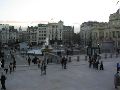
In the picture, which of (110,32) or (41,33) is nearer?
(110,32)

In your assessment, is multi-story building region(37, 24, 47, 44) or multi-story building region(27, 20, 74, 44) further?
multi-story building region(37, 24, 47, 44)

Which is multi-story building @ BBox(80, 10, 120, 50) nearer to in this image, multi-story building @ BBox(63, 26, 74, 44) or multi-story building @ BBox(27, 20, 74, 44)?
multi-story building @ BBox(27, 20, 74, 44)

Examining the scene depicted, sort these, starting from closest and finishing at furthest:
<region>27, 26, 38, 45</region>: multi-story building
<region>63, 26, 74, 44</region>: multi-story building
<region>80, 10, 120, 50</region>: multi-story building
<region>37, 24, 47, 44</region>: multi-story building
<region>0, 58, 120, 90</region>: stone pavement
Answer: <region>0, 58, 120, 90</region>: stone pavement
<region>80, 10, 120, 50</region>: multi-story building
<region>37, 24, 47, 44</region>: multi-story building
<region>63, 26, 74, 44</region>: multi-story building
<region>27, 26, 38, 45</region>: multi-story building

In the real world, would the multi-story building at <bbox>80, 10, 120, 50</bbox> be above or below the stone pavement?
above

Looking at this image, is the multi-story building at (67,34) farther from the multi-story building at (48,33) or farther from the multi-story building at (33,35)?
the multi-story building at (33,35)

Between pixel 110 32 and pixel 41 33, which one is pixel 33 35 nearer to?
pixel 41 33

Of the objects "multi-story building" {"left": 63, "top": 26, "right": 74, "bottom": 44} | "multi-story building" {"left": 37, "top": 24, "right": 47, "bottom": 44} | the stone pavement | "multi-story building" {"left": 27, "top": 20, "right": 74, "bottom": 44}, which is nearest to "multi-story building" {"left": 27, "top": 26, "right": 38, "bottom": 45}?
"multi-story building" {"left": 27, "top": 20, "right": 74, "bottom": 44}

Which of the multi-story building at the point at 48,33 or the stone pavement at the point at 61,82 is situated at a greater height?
the multi-story building at the point at 48,33

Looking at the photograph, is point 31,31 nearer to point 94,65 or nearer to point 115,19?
point 115,19

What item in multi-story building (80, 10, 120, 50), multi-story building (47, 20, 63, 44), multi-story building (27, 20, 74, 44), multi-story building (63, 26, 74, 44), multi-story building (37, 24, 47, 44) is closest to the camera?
multi-story building (80, 10, 120, 50)

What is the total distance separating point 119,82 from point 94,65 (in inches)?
531

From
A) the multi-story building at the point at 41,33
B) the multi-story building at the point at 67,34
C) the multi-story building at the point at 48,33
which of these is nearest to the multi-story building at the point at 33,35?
the multi-story building at the point at 48,33

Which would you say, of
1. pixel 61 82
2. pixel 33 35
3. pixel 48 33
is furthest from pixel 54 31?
pixel 61 82

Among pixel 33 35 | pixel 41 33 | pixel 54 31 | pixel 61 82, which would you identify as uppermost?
pixel 54 31
